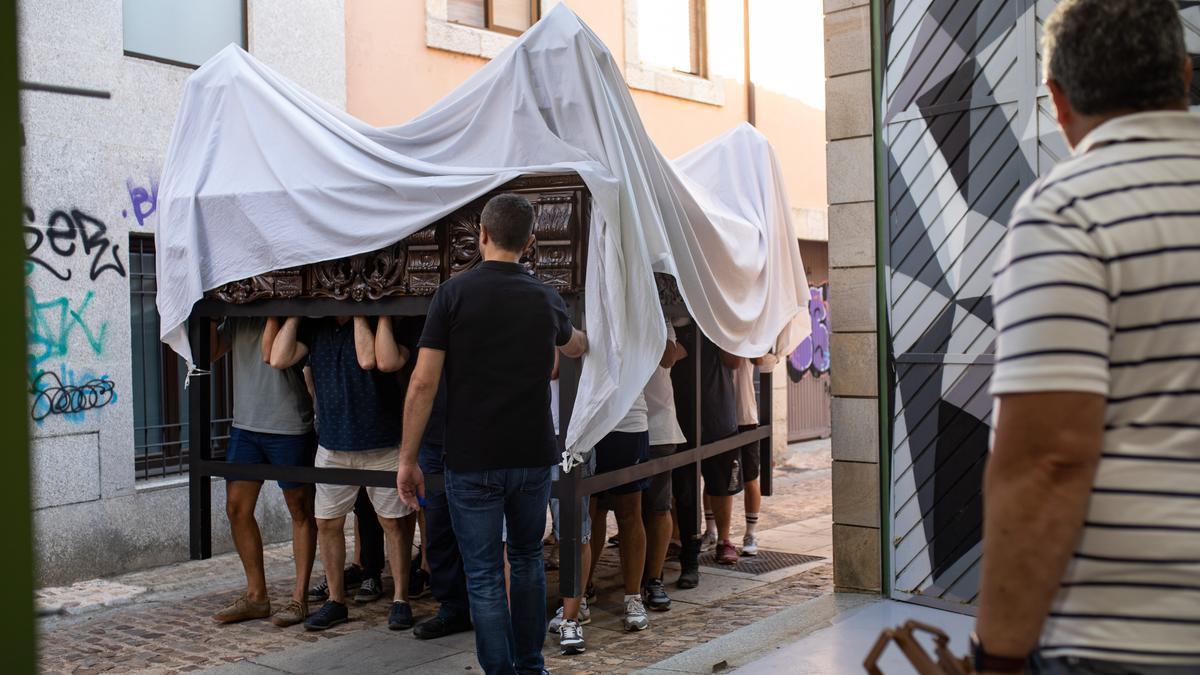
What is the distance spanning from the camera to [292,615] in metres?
6.79

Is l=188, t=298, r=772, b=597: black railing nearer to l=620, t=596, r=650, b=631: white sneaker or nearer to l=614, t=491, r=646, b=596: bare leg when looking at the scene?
l=614, t=491, r=646, b=596: bare leg

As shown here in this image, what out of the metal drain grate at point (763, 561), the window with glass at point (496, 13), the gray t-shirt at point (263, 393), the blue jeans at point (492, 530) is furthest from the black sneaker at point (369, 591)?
the window with glass at point (496, 13)

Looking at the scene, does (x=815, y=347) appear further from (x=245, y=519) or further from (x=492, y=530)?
(x=492, y=530)

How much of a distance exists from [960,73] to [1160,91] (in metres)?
4.22

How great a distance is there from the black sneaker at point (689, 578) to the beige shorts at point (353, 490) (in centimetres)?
200

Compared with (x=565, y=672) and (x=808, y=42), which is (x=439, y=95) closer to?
(x=565, y=672)

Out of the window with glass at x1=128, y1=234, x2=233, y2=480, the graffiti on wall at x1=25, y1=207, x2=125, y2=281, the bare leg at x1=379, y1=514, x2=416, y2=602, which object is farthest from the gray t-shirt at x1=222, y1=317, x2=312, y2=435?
the window with glass at x1=128, y1=234, x2=233, y2=480

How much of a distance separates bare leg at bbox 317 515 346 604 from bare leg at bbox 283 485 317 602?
17 cm

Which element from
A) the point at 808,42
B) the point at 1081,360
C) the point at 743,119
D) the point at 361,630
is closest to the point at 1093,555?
the point at 1081,360

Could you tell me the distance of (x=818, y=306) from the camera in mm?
15914

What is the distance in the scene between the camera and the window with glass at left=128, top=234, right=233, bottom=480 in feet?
28.7

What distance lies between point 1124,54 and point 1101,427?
63 centimetres

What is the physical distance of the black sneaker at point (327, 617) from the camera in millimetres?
6637

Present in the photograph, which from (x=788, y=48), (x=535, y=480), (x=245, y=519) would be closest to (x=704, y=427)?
(x=245, y=519)
